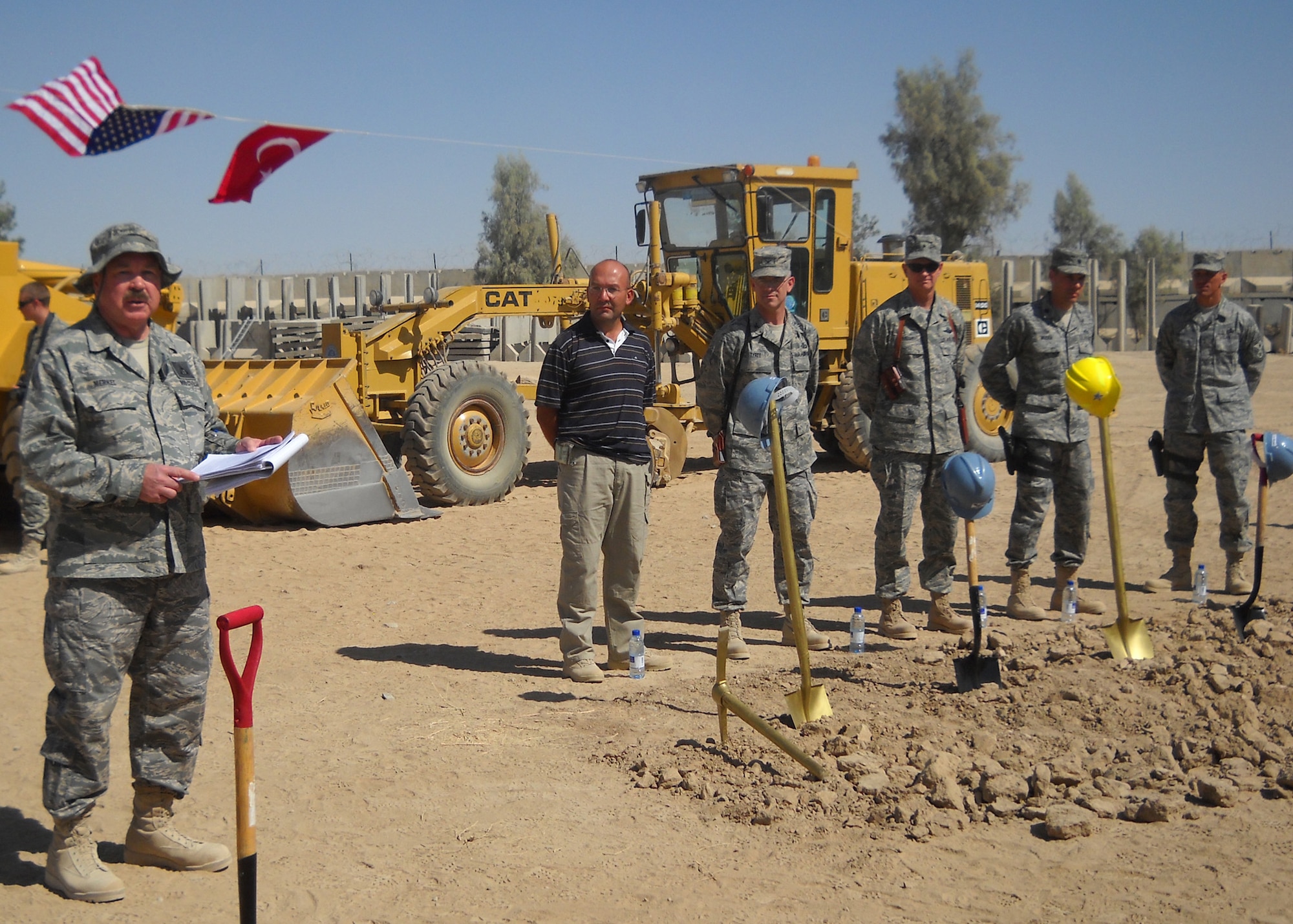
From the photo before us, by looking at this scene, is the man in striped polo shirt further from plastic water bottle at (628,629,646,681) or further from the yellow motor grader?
the yellow motor grader

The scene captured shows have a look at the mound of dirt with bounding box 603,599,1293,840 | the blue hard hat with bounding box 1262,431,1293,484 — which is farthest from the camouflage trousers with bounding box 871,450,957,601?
the blue hard hat with bounding box 1262,431,1293,484

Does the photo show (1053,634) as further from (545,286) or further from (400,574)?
(545,286)

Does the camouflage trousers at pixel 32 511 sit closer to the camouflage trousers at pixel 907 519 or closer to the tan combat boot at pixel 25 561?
the tan combat boot at pixel 25 561

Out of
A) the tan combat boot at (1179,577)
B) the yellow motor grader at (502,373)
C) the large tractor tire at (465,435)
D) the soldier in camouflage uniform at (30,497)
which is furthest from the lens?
the large tractor tire at (465,435)

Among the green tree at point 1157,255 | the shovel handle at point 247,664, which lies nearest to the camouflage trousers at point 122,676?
the shovel handle at point 247,664

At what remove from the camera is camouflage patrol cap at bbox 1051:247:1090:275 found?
21.2 feet

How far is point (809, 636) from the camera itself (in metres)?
6.05

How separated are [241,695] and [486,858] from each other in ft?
3.86

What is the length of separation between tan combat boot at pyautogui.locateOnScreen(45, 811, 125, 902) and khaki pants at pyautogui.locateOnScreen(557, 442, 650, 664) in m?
2.38

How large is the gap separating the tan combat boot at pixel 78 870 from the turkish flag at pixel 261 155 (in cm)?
447

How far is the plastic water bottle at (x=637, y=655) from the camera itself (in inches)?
219

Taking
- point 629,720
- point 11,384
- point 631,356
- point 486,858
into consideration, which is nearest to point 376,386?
point 11,384

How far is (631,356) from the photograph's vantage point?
559 cm

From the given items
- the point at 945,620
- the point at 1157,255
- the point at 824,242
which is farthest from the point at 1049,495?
the point at 1157,255
